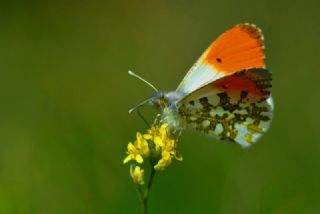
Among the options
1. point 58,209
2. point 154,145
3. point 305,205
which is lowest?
point 305,205


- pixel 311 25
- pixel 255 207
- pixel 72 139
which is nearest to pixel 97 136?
pixel 72 139

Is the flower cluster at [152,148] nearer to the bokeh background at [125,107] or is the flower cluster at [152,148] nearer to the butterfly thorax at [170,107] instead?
the butterfly thorax at [170,107]

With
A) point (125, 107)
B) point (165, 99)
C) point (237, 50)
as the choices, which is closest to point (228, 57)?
point (237, 50)

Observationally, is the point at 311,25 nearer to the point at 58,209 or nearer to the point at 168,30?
the point at 168,30

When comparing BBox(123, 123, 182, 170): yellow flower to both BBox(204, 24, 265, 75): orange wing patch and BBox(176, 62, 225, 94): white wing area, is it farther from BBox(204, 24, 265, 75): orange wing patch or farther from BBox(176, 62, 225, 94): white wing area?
BBox(204, 24, 265, 75): orange wing patch

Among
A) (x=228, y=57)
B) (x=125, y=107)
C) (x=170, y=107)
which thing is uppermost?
(x=228, y=57)

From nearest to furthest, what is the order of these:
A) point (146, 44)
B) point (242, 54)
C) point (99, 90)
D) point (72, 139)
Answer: point (242, 54) → point (72, 139) → point (99, 90) → point (146, 44)

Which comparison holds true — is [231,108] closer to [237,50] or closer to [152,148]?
[237,50]

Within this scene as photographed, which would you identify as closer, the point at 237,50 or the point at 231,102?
the point at 231,102

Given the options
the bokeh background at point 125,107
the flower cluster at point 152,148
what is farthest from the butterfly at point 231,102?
the bokeh background at point 125,107
